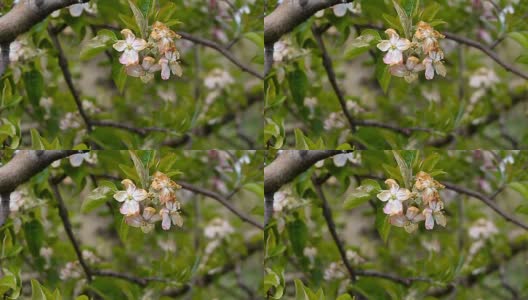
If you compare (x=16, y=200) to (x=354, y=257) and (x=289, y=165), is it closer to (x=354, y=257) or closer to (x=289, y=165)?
(x=289, y=165)

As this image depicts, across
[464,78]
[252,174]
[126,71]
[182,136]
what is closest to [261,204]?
[252,174]

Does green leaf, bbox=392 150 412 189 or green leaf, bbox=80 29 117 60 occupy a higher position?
green leaf, bbox=80 29 117 60

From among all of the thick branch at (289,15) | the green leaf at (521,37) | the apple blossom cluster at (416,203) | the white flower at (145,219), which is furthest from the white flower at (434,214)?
the white flower at (145,219)

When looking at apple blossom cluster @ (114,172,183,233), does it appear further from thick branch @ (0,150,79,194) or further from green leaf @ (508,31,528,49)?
green leaf @ (508,31,528,49)

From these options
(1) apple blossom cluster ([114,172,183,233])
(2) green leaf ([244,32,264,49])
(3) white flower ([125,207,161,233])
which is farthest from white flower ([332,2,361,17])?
(3) white flower ([125,207,161,233])

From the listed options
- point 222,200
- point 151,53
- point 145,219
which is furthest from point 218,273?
point 151,53

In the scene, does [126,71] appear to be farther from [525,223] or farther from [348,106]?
[525,223]
